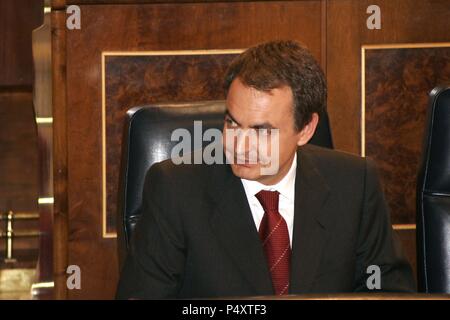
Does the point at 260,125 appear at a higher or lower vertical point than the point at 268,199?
higher

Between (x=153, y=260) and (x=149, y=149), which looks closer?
(x=153, y=260)

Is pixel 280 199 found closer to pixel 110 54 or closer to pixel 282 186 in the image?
pixel 282 186

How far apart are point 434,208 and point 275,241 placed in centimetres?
38

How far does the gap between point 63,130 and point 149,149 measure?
123 centimetres

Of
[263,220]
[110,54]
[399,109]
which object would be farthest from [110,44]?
[263,220]

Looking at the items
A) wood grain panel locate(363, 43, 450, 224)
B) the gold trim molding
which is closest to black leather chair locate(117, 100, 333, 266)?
the gold trim molding

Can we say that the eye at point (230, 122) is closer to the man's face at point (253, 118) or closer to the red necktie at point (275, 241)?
the man's face at point (253, 118)

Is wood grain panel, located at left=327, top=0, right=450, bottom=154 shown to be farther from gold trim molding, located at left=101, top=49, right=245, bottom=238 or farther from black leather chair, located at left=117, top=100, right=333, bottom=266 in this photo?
black leather chair, located at left=117, top=100, right=333, bottom=266

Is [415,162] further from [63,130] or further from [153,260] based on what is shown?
[153,260]

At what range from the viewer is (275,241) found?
1.92m

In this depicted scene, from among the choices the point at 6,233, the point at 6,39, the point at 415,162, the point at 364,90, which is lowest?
the point at 6,233

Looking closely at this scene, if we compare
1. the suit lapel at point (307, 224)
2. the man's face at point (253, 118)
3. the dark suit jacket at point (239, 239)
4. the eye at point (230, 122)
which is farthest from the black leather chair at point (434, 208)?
the eye at point (230, 122)

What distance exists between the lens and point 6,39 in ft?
14.4

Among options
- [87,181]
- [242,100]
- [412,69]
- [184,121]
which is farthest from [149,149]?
[412,69]
